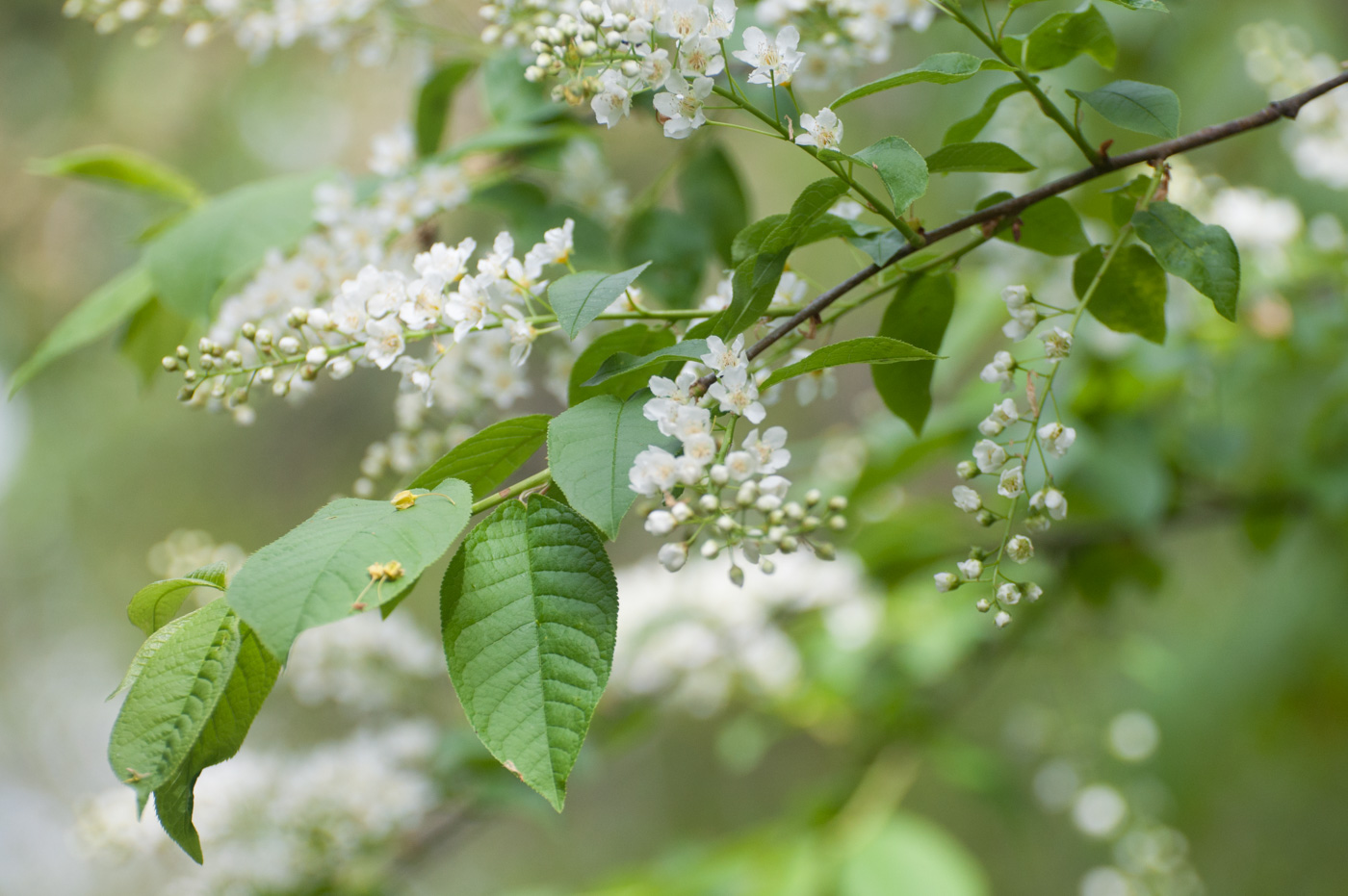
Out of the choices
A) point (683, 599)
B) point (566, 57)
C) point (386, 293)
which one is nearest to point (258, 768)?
point (683, 599)

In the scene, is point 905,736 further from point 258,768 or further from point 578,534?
point 578,534

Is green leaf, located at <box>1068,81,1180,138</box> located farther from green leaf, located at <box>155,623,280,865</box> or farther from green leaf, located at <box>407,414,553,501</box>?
green leaf, located at <box>155,623,280,865</box>

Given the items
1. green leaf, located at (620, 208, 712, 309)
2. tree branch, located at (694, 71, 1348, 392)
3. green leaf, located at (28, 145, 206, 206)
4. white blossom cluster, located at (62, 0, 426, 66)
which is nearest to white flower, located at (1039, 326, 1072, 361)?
tree branch, located at (694, 71, 1348, 392)

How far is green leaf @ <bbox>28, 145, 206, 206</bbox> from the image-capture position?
A: 4.22 feet

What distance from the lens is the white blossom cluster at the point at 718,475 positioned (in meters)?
0.61

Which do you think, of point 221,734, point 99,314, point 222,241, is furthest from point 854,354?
point 99,314

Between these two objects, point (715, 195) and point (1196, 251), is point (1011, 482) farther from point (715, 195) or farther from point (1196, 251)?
point (715, 195)

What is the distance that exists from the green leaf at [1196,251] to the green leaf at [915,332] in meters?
0.16

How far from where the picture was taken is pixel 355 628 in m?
2.10

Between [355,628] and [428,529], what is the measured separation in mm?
1661

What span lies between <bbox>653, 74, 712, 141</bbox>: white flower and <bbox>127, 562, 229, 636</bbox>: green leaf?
0.46 metres

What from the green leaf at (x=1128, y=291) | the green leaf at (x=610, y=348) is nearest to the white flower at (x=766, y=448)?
the green leaf at (x=610, y=348)

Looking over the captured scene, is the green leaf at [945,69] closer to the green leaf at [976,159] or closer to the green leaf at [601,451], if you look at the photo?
the green leaf at [976,159]

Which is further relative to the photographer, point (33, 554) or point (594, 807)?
point (33, 554)
